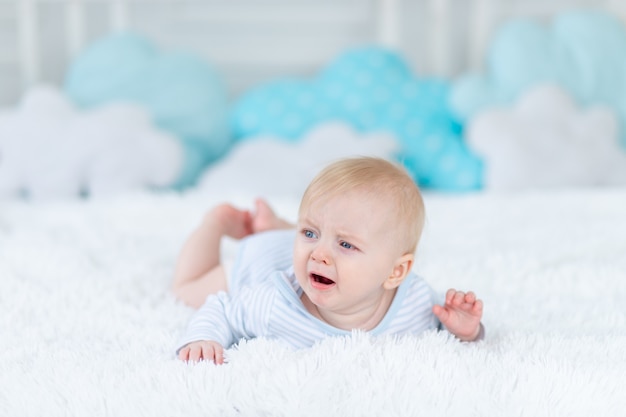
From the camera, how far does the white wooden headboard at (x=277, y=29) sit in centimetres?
229

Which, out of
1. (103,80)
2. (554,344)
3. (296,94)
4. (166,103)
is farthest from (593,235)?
(103,80)

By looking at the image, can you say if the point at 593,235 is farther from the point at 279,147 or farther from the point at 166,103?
the point at 166,103

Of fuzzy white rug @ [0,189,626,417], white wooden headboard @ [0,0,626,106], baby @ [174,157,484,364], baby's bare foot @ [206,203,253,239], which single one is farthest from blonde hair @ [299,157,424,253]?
white wooden headboard @ [0,0,626,106]

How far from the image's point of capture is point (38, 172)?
1.92 meters

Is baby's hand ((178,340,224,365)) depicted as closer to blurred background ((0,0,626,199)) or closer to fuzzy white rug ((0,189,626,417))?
fuzzy white rug ((0,189,626,417))

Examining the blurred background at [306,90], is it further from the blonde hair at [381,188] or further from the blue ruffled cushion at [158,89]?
the blonde hair at [381,188]

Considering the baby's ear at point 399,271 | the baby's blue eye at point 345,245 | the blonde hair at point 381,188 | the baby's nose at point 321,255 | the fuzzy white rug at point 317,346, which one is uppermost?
the blonde hair at point 381,188

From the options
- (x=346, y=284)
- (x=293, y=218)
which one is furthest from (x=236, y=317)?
(x=293, y=218)

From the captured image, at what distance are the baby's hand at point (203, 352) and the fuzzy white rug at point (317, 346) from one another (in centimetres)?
2

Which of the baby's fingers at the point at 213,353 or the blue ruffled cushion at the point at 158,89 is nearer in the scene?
the baby's fingers at the point at 213,353

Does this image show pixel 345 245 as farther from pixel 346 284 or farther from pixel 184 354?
pixel 184 354

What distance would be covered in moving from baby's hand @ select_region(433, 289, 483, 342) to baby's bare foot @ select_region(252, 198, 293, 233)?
43 cm

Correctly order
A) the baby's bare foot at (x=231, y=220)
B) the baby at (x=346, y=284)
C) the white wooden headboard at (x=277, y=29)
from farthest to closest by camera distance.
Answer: the white wooden headboard at (x=277, y=29)
the baby's bare foot at (x=231, y=220)
the baby at (x=346, y=284)

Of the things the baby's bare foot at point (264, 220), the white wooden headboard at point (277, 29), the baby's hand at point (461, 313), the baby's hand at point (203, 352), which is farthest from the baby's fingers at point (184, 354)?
the white wooden headboard at point (277, 29)
